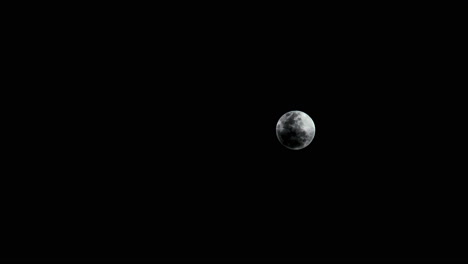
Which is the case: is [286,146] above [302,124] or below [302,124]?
below

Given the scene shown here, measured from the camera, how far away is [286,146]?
20.7 ft

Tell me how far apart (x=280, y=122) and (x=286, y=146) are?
1.96ft

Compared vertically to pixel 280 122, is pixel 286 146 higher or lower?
lower

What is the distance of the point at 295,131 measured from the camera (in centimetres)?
616

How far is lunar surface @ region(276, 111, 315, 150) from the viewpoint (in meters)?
6.18

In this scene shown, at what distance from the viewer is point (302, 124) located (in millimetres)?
6246

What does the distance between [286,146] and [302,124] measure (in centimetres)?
62

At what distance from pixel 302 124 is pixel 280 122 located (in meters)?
0.52

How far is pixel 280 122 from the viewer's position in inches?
256

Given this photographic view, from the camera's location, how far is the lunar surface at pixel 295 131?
6176mm
